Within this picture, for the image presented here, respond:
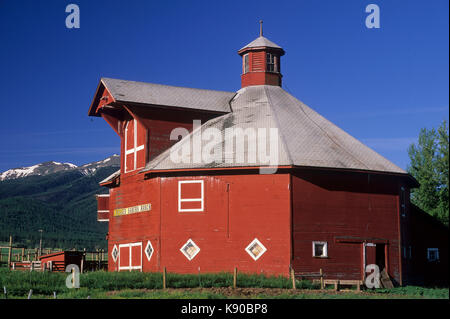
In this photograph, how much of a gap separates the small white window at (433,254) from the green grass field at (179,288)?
318 inches

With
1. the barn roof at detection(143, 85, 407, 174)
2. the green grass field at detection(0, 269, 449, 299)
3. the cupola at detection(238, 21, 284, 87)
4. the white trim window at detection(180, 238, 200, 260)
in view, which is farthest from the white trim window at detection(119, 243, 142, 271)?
the cupola at detection(238, 21, 284, 87)

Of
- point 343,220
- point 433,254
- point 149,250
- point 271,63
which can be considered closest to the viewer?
point 343,220

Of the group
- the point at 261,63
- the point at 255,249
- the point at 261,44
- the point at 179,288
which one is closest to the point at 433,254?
the point at 255,249

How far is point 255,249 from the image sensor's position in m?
28.1

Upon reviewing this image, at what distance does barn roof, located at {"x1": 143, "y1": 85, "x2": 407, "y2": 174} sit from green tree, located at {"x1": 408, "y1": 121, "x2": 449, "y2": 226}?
16.1m

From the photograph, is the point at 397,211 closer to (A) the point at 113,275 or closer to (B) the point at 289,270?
(B) the point at 289,270

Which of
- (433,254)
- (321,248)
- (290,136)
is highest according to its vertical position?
(290,136)

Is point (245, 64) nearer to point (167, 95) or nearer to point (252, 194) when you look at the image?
point (167, 95)

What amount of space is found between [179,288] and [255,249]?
4.76 metres

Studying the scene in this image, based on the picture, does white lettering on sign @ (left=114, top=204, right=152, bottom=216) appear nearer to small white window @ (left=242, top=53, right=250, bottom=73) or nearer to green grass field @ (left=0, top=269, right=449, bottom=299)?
green grass field @ (left=0, top=269, right=449, bottom=299)

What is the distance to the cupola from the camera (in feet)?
118

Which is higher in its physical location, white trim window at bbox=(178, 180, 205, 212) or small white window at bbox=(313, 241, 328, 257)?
white trim window at bbox=(178, 180, 205, 212)

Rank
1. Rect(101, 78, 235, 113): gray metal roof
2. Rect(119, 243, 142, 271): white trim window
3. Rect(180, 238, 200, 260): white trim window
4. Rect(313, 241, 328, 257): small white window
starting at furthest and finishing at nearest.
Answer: Rect(101, 78, 235, 113): gray metal roof → Rect(119, 243, 142, 271): white trim window → Rect(180, 238, 200, 260): white trim window → Rect(313, 241, 328, 257): small white window
